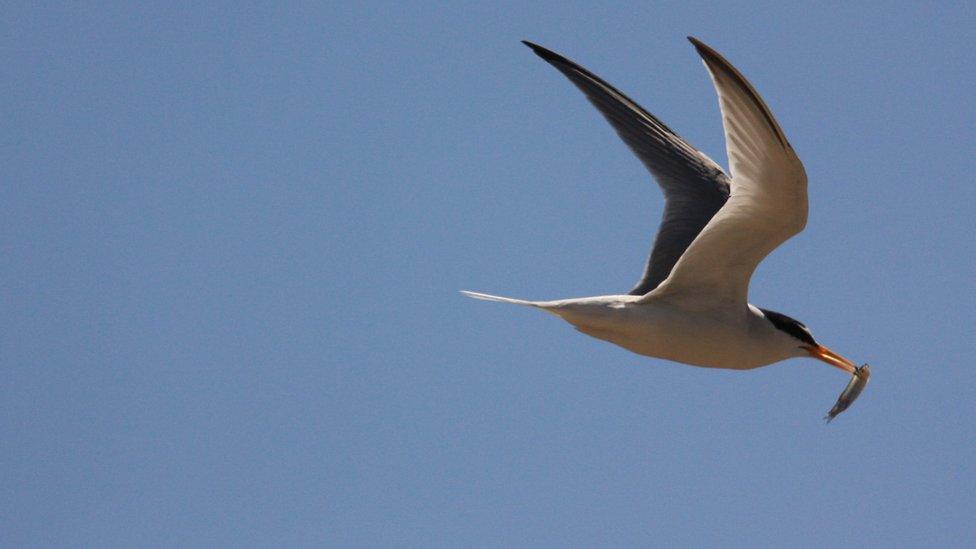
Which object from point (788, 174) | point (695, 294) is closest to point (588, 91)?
point (695, 294)

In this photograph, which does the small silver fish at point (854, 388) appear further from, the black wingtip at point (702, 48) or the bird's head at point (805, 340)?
the black wingtip at point (702, 48)

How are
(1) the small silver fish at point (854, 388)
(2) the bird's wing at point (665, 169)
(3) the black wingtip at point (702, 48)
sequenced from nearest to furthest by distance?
(3) the black wingtip at point (702, 48)
(1) the small silver fish at point (854, 388)
(2) the bird's wing at point (665, 169)

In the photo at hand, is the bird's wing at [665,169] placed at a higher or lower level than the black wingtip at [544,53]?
lower

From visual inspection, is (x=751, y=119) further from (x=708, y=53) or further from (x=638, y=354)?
(x=638, y=354)

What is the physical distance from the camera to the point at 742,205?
730 centimetres

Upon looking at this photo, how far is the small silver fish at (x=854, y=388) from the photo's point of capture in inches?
329

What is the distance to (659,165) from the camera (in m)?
9.43

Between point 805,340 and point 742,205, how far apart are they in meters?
1.72

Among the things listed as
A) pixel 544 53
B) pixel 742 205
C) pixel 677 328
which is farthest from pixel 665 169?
pixel 742 205

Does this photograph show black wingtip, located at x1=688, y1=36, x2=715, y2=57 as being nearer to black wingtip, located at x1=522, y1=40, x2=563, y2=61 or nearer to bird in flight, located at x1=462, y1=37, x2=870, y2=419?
bird in flight, located at x1=462, y1=37, x2=870, y2=419

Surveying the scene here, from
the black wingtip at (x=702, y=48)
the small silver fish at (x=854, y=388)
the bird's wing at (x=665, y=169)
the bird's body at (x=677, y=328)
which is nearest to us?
the black wingtip at (x=702, y=48)

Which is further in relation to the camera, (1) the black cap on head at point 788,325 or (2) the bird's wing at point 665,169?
(2) the bird's wing at point 665,169

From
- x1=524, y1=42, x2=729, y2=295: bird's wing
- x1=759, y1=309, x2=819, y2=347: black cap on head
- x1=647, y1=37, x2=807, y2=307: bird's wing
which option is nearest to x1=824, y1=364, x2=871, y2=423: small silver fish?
x1=759, y1=309, x2=819, y2=347: black cap on head

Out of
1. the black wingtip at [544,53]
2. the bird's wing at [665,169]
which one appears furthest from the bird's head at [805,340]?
the black wingtip at [544,53]
